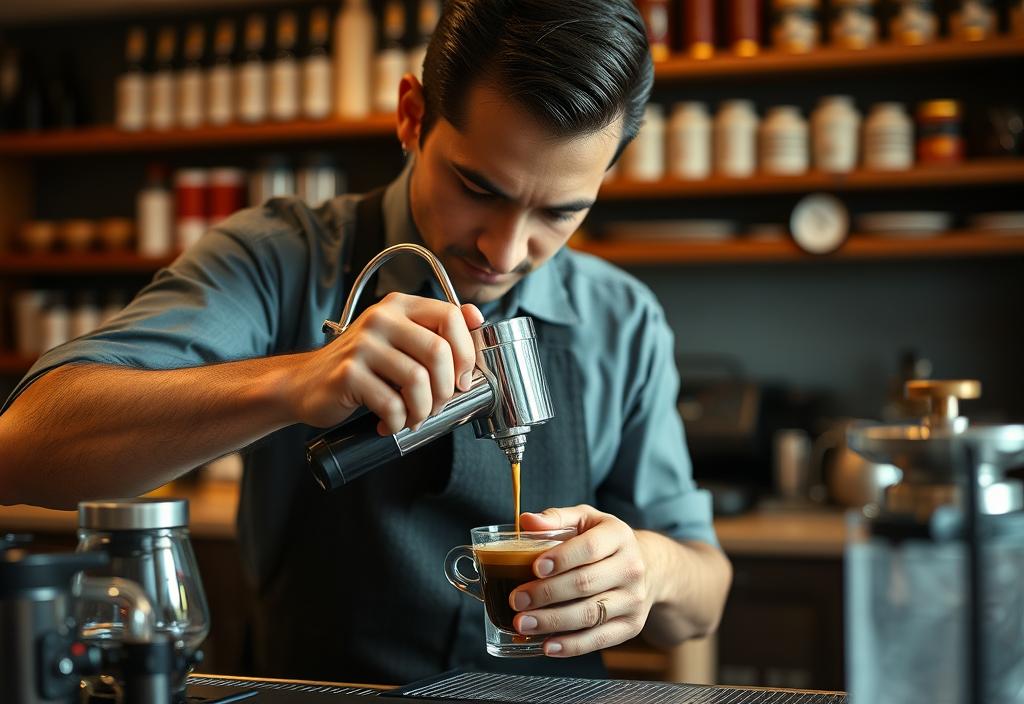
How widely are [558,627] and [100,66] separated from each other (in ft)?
11.8

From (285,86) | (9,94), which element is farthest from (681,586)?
(9,94)

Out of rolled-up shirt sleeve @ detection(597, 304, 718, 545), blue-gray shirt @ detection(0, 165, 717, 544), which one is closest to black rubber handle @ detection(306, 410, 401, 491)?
blue-gray shirt @ detection(0, 165, 717, 544)

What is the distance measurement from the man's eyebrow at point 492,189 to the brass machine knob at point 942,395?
0.45 meters

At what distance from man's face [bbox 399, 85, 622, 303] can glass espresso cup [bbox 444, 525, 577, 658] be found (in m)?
0.35

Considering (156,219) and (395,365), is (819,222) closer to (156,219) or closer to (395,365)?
(156,219)

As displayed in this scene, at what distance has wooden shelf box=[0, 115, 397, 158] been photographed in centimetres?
365

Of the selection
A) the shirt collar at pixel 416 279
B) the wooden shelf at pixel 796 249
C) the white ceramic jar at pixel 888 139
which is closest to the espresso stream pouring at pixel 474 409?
the shirt collar at pixel 416 279

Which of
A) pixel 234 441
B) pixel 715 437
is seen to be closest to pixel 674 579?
pixel 234 441

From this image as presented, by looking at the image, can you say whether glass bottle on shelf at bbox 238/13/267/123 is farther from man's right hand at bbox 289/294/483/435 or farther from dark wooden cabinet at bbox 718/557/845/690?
man's right hand at bbox 289/294/483/435

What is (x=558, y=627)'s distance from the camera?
1229 mm

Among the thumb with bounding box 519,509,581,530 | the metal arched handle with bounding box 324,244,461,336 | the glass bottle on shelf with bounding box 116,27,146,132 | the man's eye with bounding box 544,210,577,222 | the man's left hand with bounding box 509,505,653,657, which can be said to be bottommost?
the man's left hand with bounding box 509,505,653,657

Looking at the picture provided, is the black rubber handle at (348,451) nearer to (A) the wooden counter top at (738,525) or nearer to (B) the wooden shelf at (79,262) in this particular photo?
(A) the wooden counter top at (738,525)

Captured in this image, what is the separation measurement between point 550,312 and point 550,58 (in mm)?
482

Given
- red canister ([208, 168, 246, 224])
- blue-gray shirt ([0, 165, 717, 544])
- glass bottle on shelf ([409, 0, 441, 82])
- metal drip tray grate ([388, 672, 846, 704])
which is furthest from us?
red canister ([208, 168, 246, 224])
